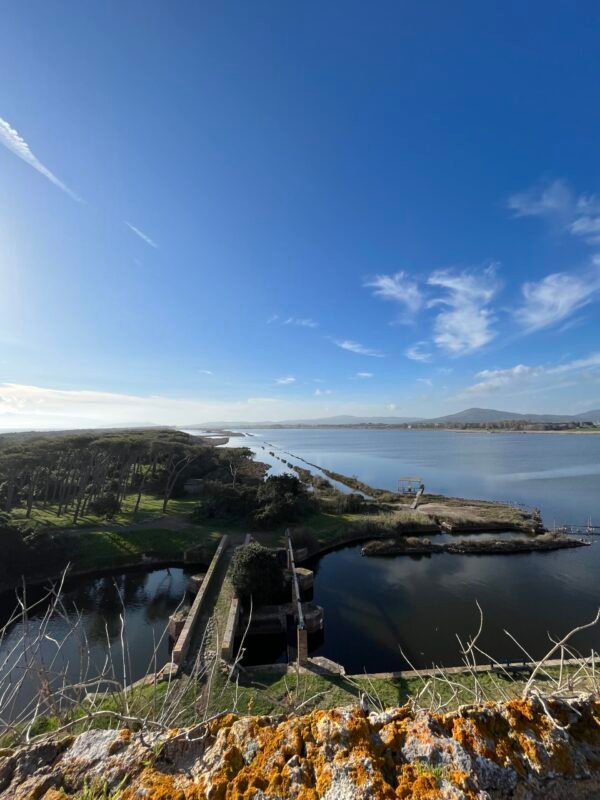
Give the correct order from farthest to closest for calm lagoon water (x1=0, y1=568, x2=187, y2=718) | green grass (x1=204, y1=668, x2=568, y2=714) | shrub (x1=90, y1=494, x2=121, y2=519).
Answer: shrub (x1=90, y1=494, x2=121, y2=519)
calm lagoon water (x1=0, y1=568, x2=187, y2=718)
green grass (x1=204, y1=668, x2=568, y2=714)

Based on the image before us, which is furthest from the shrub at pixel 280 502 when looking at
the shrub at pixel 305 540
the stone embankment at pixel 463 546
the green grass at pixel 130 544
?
the stone embankment at pixel 463 546

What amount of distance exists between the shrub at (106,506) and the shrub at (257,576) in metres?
17.2

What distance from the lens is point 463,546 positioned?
94.6 ft

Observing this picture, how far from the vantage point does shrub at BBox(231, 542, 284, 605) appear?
1775 cm

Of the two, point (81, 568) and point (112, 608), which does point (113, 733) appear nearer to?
point (112, 608)

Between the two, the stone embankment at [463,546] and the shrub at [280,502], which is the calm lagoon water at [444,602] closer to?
the stone embankment at [463,546]

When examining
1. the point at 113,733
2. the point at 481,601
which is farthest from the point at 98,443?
the point at 113,733

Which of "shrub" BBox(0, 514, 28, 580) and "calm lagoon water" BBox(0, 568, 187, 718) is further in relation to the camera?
"shrub" BBox(0, 514, 28, 580)

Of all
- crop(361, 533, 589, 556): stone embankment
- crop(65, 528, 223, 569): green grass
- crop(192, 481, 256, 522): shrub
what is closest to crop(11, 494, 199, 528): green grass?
crop(65, 528, 223, 569): green grass

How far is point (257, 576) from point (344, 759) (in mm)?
17208

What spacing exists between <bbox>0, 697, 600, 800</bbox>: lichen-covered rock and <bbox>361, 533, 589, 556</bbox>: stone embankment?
27618mm

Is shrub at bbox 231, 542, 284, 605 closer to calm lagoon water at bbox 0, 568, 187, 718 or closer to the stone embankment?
calm lagoon water at bbox 0, 568, 187, 718

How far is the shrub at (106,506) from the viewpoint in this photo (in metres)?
30.6

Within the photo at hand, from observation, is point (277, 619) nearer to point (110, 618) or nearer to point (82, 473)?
point (110, 618)
